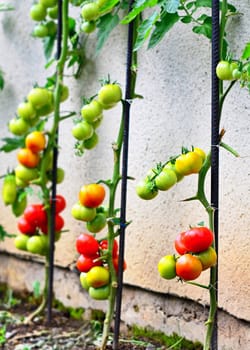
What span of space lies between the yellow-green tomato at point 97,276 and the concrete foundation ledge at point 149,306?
0.83ft

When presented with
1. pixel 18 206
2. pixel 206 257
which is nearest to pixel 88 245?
pixel 206 257

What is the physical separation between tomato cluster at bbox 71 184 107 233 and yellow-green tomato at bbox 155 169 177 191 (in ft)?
1.01

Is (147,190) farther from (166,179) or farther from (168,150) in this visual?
(168,150)

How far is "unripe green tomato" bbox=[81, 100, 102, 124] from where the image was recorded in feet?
6.08

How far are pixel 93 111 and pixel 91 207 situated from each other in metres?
0.28

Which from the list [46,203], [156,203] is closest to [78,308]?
[46,203]

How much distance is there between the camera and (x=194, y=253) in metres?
1.51

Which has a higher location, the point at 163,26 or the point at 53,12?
the point at 53,12

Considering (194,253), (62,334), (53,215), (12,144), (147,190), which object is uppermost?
(12,144)

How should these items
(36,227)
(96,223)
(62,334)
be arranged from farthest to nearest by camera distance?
(36,227), (62,334), (96,223)

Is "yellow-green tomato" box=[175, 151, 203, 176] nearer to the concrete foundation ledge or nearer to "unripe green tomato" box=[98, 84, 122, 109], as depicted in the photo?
"unripe green tomato" box=[98, 84, 122, 109]

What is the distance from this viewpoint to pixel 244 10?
170 centimetres

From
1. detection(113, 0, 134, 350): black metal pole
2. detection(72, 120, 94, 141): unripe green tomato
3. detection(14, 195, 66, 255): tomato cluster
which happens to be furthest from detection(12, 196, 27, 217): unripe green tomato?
detection(113, 0, 134, 350): black metal pole

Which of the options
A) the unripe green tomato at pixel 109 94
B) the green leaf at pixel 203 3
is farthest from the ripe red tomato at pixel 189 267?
the green leaf at pixel 203 3
